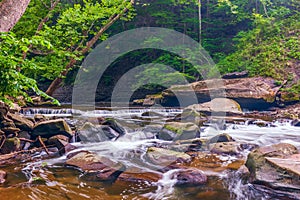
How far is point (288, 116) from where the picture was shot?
30.9 ft

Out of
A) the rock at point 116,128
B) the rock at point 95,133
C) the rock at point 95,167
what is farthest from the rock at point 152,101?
the rock at point 95,167

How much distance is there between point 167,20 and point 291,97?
11.1 meters

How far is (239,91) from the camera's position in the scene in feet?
35.7

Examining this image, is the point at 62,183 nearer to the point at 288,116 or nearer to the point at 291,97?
the point at 288,116

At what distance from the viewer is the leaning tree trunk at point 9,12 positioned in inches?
96.3

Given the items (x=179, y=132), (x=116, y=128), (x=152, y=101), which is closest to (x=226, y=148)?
(x=179, y=132)

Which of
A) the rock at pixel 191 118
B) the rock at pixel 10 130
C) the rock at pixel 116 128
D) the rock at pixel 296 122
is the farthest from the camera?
the rock at pixel 191 118

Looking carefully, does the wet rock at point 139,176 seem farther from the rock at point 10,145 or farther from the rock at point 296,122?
the rock at point 296,122

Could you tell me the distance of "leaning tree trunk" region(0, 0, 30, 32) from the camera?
2.45m

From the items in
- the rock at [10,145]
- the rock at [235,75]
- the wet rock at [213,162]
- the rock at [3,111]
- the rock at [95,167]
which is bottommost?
the wet rock at [213,162]

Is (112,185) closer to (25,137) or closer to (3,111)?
(25,137)

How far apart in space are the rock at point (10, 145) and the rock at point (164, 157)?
2.89 meters

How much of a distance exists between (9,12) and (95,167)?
2.73 meters

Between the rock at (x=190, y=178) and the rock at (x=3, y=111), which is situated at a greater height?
the rock at (x=3, y=111)
